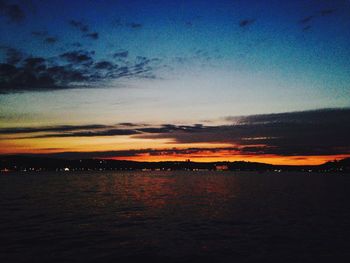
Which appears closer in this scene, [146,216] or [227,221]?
[227,221]

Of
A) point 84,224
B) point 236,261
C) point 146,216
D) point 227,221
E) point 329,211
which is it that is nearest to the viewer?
point 236,261

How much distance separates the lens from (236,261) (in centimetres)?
2406

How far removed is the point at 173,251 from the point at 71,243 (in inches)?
Answer: 324

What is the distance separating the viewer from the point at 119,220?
40562 mm

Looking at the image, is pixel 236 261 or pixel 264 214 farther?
pixel 264 214

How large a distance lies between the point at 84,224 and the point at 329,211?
109ft

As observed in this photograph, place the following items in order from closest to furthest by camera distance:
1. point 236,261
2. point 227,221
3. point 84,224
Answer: point 236,261 < point 84,224 < point 227,221

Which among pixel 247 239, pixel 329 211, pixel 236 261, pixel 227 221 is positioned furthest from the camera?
pixel 329 211

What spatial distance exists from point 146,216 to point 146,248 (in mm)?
17220

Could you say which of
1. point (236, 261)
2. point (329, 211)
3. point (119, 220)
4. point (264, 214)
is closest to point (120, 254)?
point (236, 261)

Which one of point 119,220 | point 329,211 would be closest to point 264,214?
point 329,211

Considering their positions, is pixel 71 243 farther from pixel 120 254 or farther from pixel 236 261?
pixel 236 261

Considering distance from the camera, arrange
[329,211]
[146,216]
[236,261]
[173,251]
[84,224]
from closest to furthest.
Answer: [236,261] < [173,251] < [84,224] < [146,216] < [329,211]

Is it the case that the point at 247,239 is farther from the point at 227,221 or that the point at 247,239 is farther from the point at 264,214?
the point at 264,214
